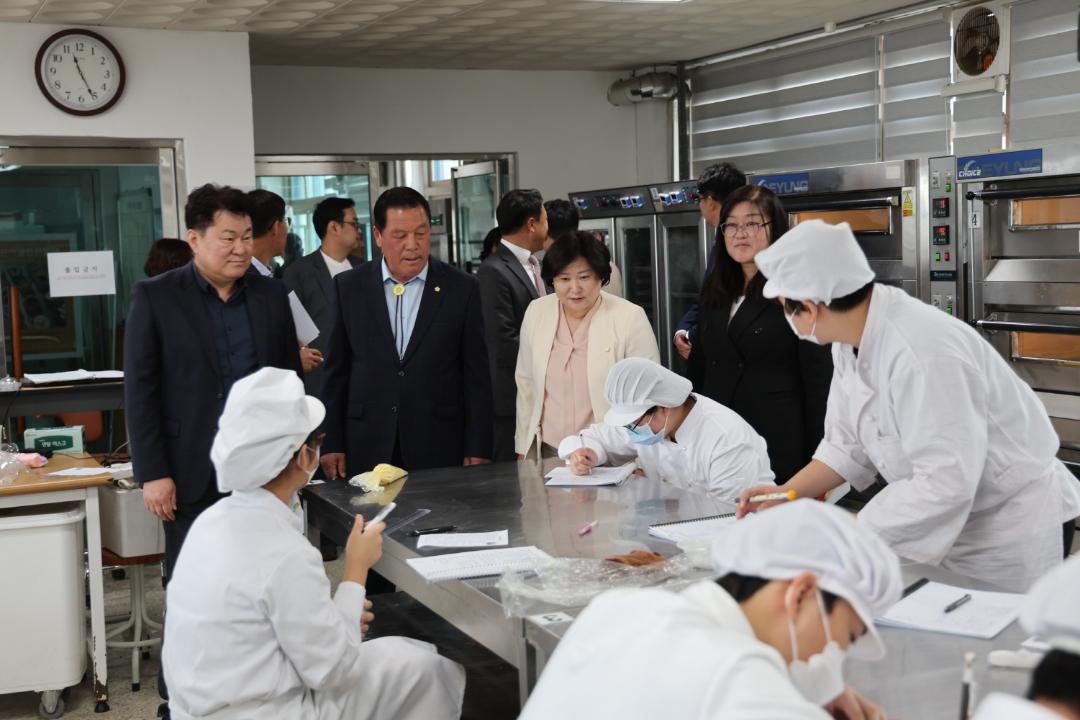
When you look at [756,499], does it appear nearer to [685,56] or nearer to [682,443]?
[682,443]

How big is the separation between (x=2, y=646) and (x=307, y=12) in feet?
11.3

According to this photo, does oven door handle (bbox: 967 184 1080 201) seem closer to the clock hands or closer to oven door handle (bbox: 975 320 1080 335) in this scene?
oven door handle (bbox: 975 320 1080 335)

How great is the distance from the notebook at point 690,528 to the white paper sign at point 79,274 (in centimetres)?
446

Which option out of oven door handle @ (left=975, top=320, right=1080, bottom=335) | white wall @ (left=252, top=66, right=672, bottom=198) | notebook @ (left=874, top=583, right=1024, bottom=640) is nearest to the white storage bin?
notebook @ (left=874, top=583, right=1024, bottom=640)

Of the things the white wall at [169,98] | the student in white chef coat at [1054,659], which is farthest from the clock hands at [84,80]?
the student in white chef coat at [1054,659]

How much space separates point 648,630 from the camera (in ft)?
4.24

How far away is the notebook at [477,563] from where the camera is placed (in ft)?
7.81

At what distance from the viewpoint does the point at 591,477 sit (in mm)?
3322

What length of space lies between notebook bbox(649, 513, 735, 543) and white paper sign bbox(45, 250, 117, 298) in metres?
4.46

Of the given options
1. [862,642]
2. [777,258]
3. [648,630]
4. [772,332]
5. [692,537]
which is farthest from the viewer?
[772,332]

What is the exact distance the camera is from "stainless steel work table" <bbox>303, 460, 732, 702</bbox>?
7.42ft

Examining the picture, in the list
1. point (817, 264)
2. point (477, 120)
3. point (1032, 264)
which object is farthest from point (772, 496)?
point (477, 120)

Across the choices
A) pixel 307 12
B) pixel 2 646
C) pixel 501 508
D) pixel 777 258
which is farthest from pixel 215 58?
pixel 777 258

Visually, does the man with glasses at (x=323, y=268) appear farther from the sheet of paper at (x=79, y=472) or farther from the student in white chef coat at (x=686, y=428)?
the student in white chef coat at (x=686, y=428)
